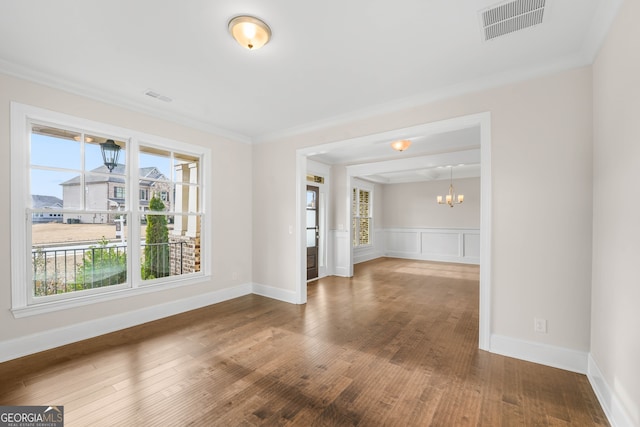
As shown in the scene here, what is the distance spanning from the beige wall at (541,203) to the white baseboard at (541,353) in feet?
0.18

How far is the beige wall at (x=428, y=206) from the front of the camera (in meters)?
8.56

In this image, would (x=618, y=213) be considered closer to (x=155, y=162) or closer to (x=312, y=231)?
(x=155, y=162)

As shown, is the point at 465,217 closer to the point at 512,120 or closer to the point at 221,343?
the point at 512,120

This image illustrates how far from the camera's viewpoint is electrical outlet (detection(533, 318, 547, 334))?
2592 millimetres

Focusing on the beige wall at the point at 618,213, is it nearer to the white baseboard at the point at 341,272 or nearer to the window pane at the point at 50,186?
the white baseboard at the point at 341,272

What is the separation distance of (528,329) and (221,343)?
123 inches

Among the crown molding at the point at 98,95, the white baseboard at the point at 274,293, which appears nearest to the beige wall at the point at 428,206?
the white baseboard at the point at 274,293

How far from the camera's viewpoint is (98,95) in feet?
10.5

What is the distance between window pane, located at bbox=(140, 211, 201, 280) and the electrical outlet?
4.35 m

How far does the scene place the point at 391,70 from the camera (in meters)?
2.74

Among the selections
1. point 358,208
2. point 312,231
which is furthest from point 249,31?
point 358,208

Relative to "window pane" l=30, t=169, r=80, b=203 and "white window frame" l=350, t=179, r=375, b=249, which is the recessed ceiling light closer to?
"window pane" l=30, t=169, r=80, b=203

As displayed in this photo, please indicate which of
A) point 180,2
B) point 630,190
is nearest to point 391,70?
point 180,2

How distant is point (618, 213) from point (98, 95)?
493 cm
